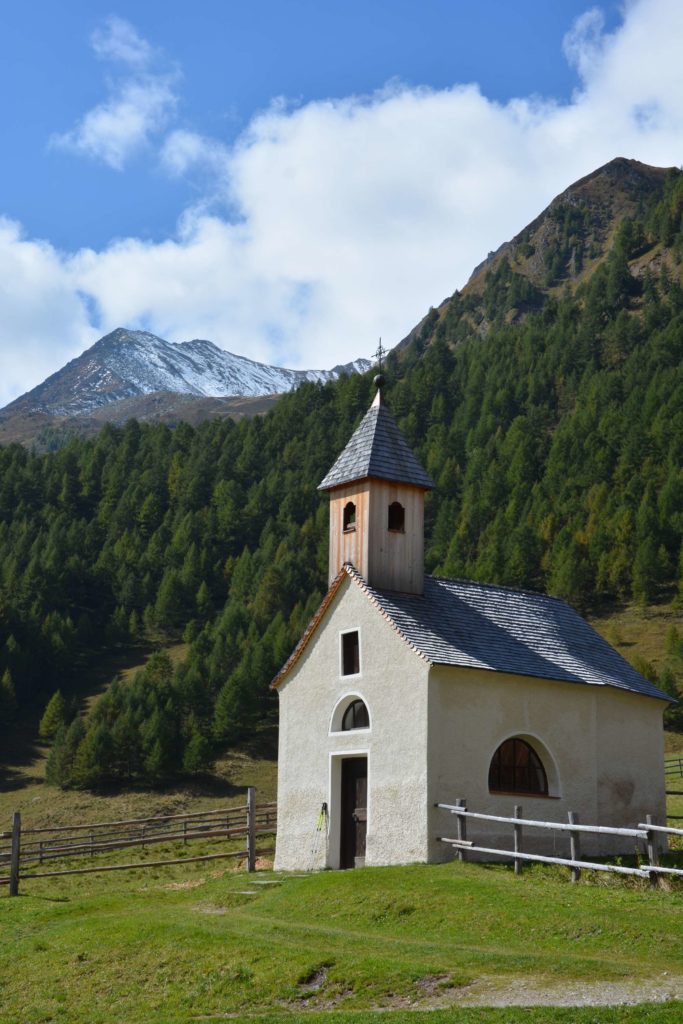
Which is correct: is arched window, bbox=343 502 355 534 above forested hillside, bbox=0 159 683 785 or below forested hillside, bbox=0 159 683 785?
below

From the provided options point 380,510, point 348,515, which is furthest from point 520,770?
point 348,515

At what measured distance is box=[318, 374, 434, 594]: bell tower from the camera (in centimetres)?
3130

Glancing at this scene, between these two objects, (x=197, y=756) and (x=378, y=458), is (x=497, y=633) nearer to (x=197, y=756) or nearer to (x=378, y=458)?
(x=378, y=458)

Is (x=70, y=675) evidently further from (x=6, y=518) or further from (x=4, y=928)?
(x=4, y=928)

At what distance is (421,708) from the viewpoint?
27.5 meters

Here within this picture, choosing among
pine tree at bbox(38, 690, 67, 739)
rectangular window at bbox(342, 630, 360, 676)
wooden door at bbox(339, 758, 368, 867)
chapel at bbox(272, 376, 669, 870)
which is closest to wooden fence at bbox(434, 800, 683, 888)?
chapel at bbox(272, 376, 669, 870)

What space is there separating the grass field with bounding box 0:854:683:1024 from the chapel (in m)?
3.71

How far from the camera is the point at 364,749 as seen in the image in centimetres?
2927

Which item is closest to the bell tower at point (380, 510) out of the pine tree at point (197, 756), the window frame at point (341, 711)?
the window frame at point (341, 711)

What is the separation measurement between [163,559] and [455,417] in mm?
44289

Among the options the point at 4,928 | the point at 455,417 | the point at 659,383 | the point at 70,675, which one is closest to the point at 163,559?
the point at 70,675

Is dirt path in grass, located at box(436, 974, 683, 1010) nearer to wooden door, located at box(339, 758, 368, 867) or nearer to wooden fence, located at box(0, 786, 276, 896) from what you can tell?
wooden door, located at box(339, 758, 368, 867)

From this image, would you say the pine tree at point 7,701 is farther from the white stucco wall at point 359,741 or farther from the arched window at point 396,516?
the arched window at point 396,516

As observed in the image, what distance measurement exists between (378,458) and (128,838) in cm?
2767
